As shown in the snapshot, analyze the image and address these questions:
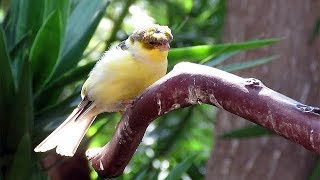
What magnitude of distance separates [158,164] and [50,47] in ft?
2.32

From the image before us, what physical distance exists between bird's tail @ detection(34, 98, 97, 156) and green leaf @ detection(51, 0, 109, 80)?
0.38 meters

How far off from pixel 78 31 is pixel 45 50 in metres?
0.18

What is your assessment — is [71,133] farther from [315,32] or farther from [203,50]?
[315,32]

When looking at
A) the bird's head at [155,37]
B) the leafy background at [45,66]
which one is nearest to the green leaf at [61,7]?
the leafy background at [45,66]

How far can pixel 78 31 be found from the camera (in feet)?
5.14

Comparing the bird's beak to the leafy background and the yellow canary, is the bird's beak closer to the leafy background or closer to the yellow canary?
the yellow canary

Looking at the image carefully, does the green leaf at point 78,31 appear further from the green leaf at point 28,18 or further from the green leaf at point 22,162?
the green leaf at point 22,162

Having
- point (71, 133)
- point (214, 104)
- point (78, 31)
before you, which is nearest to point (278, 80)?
point (78, 31)

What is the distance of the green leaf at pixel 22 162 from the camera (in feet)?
4.13

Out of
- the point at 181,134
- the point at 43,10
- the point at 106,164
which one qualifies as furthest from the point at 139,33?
the point at 181,134

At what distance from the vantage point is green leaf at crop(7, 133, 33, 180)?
1258mm

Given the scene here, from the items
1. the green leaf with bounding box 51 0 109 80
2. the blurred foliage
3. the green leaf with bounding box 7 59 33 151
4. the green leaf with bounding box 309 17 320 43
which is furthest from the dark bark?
the green leaf with bounding box 7 59 33 151

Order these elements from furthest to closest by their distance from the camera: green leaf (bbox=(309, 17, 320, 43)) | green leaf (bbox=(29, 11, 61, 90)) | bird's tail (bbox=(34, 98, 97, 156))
→ green leaf (bbox=(309, 17, 320, 43)) < green leaf (bbox=(29, 11, 61, 90)) < bird's tail (bbox=(34, 98, 97, 156))

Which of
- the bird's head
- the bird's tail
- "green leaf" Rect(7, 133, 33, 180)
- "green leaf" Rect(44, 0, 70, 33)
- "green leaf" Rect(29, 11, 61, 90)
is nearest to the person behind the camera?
the bird's head
